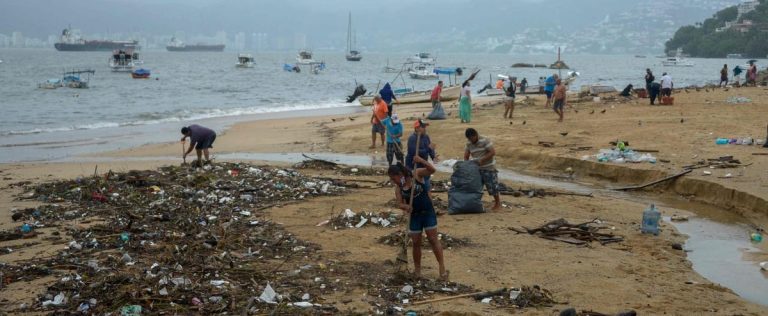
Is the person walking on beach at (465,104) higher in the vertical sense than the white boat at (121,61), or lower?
lower

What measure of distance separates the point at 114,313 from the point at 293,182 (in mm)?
7068

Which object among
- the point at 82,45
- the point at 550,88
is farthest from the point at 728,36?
the point at 82,45

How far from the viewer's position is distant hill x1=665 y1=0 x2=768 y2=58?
12044 centimetres

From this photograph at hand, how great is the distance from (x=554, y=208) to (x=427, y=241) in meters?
3.23

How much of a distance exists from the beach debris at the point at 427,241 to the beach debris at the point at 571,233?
3.36ft

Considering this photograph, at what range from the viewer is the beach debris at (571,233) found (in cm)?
950

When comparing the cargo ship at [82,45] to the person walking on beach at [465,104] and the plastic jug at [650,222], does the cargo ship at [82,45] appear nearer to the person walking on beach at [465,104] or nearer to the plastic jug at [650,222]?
the person walking on beach at [465,104]

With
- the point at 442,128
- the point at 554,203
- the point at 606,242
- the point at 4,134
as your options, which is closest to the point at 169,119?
the point at 4,134

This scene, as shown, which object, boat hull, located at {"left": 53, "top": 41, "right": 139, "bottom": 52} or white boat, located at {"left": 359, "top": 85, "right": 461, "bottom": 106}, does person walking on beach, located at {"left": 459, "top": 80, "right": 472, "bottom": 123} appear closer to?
white boat, located at {"left": 359, "top": 85, "right": 461, "bottom": 106}

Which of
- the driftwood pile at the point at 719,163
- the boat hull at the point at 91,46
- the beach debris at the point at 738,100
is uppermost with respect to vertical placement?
the boat hull at the point at 91,46

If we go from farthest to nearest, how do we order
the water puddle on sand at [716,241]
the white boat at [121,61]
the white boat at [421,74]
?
the white boat at [121,61], the white boat at [421,74], the water puddle on sand at [716,241]

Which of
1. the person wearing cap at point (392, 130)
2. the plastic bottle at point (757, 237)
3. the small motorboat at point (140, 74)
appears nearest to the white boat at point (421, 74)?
the small motorboat at point (140, 74)

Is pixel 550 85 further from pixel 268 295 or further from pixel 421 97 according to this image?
pixel 268 295

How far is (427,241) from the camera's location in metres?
9.29
